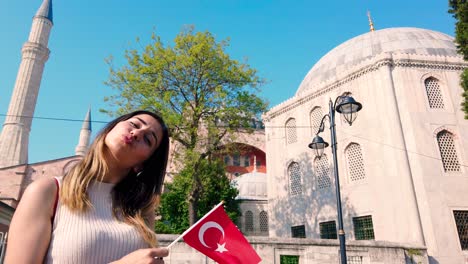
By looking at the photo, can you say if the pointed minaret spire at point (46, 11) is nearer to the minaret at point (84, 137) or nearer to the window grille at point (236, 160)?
the minaret at point (84, 137)

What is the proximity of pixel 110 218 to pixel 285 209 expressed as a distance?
2052 cm

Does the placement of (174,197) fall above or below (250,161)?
below

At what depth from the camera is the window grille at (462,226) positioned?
1485 cm

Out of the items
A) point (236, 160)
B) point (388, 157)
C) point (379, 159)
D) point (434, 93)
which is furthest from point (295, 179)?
point (236, 160)

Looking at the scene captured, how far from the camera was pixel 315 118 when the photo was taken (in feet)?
68.9

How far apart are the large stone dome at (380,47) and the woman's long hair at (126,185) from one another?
20238mm

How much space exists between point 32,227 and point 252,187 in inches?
1140

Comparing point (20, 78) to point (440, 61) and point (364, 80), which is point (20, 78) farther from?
point (440, 61)

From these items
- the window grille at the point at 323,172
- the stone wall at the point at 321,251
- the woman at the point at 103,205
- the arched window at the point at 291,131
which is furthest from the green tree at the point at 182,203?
the woman at the point at 103,205

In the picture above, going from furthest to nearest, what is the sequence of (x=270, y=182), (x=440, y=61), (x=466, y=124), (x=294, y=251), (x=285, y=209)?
(x=270, y=182) < (x=285, y=209) < (x=440, y=61) < (x=466, y=124) < (x=294, y=251)

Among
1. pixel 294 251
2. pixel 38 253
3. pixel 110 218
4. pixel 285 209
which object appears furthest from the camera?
pixel 285 209

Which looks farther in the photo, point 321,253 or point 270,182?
point 270,182

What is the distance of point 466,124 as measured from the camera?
17266 mm

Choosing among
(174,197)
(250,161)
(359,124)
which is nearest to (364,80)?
(359,124)
